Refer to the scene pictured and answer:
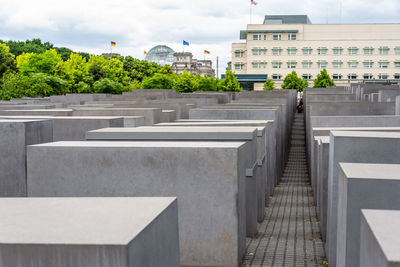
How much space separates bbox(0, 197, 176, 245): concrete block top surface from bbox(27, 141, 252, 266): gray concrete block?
403cm

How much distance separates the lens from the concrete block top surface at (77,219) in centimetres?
514

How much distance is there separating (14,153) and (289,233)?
748 centimetres

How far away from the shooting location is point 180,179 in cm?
1098

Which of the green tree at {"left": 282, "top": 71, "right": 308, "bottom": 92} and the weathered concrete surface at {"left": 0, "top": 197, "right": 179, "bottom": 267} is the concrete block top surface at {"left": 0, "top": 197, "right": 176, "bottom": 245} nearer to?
the weathered concrete surface at {"left": 0, "top": 197, "right": 179, "bottom": 267}

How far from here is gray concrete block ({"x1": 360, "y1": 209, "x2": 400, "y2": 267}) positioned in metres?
4.44

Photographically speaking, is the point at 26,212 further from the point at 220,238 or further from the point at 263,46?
the point at 263,46

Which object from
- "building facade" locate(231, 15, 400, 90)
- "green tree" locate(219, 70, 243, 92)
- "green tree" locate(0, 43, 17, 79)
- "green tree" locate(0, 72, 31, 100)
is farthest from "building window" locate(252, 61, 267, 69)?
"green tree" locate(0, 72, 31, 100)

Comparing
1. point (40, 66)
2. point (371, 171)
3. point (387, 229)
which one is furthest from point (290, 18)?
point (387, 229)

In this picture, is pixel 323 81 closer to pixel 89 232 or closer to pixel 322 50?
pixel 322 50

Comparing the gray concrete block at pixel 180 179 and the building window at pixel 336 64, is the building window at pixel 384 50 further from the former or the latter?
the gray concrete block at pixel 180 179

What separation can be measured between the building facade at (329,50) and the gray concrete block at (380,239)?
353 feet

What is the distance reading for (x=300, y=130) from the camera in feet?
163

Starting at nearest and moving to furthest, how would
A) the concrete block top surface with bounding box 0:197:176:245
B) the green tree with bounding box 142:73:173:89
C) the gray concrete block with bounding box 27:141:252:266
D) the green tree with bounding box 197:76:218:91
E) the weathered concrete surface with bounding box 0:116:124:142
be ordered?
the concrete block top surface with bounding box 0:197:176:245
the gray concrete block with bounding box 27:141:252:266
the weathered concrete surface with bounding box 0:116:124:142
the green tree with bounding box 142:73:173:89
the green tree with bounding box 197:76:218:91

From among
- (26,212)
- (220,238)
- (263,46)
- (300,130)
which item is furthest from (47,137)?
(263,46)
